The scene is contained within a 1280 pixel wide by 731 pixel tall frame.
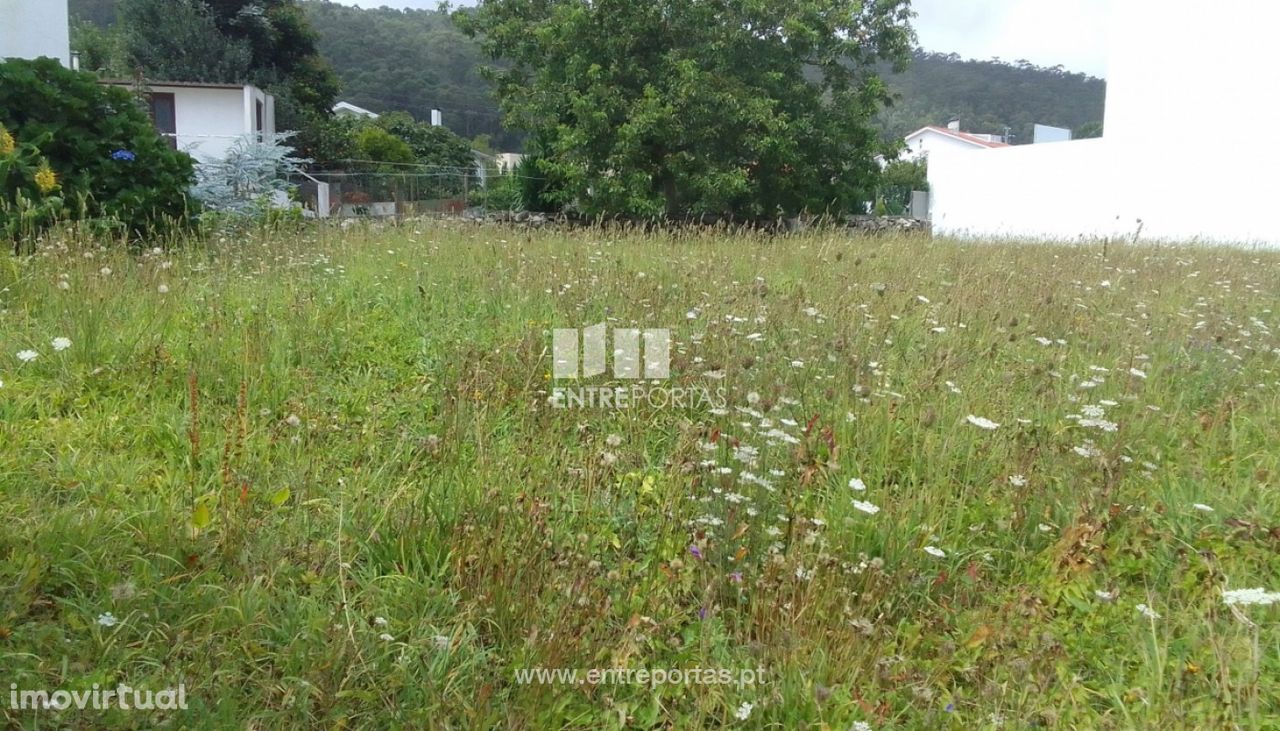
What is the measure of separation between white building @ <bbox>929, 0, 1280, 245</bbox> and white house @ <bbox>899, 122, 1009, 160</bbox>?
1727cm

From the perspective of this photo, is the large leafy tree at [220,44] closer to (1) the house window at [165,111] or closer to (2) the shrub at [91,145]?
(1) the house window at [165,111]

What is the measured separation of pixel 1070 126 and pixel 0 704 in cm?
5435

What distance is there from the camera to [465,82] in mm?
48531

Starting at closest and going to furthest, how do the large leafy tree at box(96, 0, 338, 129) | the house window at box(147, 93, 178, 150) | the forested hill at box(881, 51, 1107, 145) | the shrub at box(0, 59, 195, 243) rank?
the shrub at box(0, 59, 195, 243), the house window at box(147, 93, 178, 150), the large leafy tree at box(96, 0, 338, 129), the forested hill at box(881, 51, 1107, 145)

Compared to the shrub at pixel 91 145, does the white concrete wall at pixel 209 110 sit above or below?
above

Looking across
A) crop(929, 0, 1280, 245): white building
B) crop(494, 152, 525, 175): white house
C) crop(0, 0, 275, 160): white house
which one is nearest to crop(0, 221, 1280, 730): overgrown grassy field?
crop(929, 0, 1280, 245): white building

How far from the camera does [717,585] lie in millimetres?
2424

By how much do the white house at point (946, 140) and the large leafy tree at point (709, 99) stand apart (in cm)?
2313

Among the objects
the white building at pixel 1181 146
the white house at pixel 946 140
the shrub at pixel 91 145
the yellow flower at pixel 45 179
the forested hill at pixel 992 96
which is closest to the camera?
the yellow flower at pixel 45 179

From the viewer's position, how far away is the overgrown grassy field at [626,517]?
2057 mm

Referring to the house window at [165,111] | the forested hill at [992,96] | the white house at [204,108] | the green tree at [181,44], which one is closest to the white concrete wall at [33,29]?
the white house at [204,108]

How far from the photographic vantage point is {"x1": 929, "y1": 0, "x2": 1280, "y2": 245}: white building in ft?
55.5

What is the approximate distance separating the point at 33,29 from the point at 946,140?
39.4 metres

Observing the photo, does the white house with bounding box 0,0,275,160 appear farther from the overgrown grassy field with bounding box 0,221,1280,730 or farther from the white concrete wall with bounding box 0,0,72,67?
the overgrown grassy field with bounding box 0,221,1280,730
